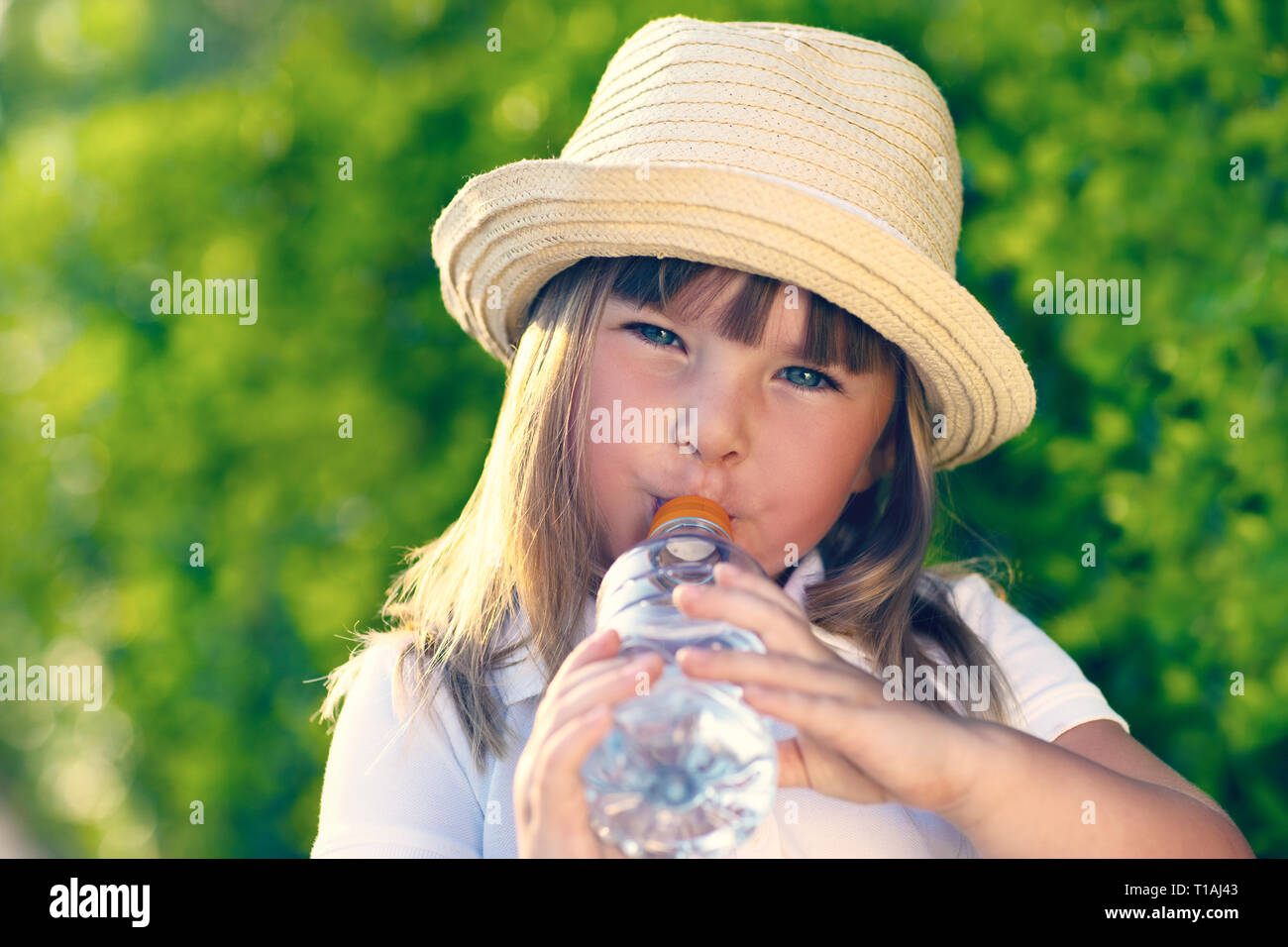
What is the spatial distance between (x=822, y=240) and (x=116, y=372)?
225 centimetres

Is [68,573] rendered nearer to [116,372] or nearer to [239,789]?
[116,372]

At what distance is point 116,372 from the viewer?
327 cm

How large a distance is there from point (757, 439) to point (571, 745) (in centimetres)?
66

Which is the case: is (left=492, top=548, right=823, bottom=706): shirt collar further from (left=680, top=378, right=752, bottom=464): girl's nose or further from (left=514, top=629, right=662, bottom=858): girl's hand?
(left=514, top=629, right=662, bottom=858): girl's hand

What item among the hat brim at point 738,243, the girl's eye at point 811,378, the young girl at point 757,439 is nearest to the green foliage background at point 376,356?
the young girl at point 757,439

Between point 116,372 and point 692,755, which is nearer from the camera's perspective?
point 692,755

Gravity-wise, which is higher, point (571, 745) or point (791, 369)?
point (791, 369)

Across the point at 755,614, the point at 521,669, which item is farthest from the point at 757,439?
the point at 521,669

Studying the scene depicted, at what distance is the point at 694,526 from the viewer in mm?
1719

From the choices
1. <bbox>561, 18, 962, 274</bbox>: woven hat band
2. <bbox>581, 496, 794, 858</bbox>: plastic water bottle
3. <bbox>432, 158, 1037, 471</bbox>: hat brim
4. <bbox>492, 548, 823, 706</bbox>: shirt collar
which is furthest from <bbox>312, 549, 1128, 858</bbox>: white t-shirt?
<bbox>561, 18, 962, 274</bbox>: woven hat band

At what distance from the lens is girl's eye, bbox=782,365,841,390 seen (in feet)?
6.63

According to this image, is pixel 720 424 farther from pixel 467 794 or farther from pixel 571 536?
pixel 467 794

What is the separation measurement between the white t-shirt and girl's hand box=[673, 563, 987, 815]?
30cm
